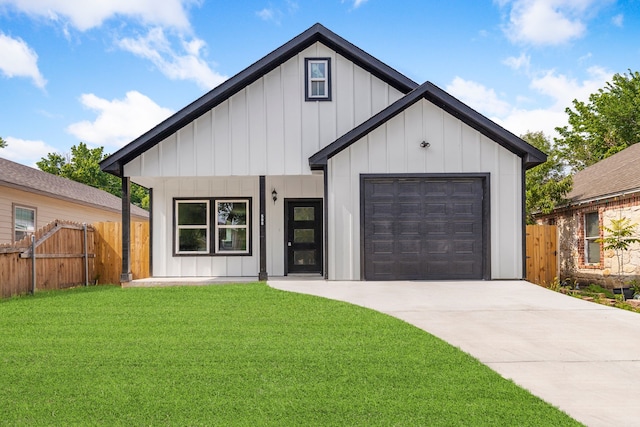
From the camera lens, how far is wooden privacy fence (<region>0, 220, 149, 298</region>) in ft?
35.6

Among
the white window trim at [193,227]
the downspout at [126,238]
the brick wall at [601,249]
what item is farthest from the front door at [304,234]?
the brick wall at [601,249]

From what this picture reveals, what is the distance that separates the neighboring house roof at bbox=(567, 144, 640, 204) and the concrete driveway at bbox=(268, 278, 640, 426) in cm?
489

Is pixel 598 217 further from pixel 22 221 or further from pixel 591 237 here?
pixel 22 221

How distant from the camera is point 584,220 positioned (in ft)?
51.6

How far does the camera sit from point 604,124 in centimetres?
3119

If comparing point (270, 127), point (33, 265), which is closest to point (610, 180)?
point (270, 127)

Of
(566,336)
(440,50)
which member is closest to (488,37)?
(440,50)

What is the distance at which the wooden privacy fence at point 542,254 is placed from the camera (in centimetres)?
1405

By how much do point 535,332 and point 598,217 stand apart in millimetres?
10097

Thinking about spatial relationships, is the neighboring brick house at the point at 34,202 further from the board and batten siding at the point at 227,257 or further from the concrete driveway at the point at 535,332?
the concrete driveway at the point at 535,332

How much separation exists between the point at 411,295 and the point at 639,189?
733 cm

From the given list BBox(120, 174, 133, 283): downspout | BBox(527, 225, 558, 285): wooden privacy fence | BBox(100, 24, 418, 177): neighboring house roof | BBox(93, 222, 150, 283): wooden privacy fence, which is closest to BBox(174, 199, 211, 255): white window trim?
BBox(93, 222, 150, 283): wooden privacy fence

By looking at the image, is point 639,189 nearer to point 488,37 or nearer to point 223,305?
point 488,37

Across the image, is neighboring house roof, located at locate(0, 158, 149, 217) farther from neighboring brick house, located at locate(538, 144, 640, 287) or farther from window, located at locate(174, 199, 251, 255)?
neighboring brick house, located at locate(538, 144, 640, 287)
